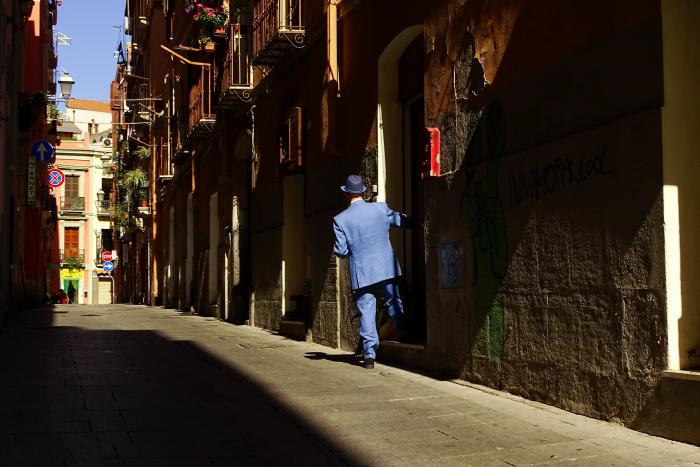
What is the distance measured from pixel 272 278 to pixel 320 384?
7.01 meters

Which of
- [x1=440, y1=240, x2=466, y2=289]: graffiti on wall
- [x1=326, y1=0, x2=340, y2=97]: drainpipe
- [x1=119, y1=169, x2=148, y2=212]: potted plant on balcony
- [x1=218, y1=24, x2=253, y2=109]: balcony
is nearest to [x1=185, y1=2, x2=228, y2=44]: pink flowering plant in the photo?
[x1=218, y1=24, x2=253, y2=109]: balcony

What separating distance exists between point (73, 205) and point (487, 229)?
62359 mm

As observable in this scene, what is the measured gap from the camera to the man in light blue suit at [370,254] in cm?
889

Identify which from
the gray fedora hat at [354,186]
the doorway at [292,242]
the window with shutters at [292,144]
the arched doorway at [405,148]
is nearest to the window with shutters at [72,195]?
the doorway at [292,242]

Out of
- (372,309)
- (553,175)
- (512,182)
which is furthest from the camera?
(372,309)

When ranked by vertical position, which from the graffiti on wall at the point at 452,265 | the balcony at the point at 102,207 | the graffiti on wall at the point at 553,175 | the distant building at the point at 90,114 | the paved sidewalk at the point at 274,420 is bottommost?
the paved sidewalk at the point at 274,420

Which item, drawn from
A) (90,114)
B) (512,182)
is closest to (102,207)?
(90,114)

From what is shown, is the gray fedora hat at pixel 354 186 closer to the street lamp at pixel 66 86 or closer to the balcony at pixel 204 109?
the balcony at pixel 204 109

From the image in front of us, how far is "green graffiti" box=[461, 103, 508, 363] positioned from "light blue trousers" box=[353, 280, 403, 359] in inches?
56.3

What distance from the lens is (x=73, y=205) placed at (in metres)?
66.4

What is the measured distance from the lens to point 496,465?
15.6ft

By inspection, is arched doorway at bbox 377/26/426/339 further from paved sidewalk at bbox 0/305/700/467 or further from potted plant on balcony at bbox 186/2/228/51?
potted plant on balcony at bbox 186/2/228/51

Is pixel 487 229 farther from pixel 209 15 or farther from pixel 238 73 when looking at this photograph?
pixel 209 15

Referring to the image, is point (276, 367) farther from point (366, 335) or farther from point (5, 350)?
point (5, 350)
